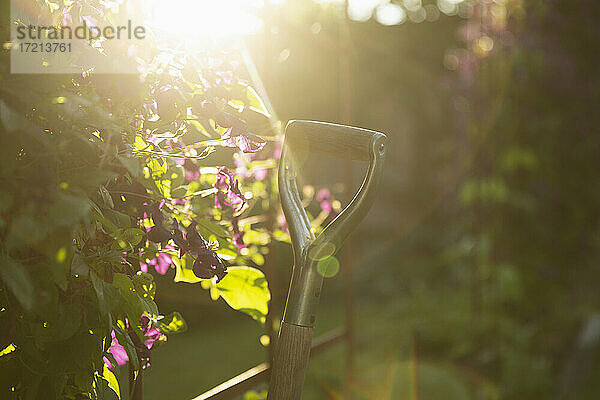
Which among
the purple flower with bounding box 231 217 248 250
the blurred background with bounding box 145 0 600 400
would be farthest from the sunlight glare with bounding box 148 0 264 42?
the blurred background with bounding box 145 0 600 400

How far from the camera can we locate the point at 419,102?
331 inches

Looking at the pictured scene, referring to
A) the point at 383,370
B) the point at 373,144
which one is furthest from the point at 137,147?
the point at 383,370

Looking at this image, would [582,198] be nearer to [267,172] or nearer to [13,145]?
[267,172]

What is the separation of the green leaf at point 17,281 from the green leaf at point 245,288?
0.56 meters

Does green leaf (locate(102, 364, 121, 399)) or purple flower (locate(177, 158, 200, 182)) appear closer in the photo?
green leaf (locate(102, 364, 121, 399))

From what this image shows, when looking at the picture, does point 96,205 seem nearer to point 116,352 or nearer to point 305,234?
point 116,352

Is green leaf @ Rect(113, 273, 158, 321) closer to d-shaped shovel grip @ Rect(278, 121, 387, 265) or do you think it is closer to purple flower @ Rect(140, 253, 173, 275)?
purple flower @ Rect(140, 253, 173, 275)

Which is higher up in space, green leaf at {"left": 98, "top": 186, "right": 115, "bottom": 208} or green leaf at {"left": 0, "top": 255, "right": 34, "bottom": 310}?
green leaf at {"left": 98, "top": 186, "right": 115, "bottom": 208}

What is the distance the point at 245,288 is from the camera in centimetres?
123

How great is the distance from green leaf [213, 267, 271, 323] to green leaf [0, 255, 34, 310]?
560 mm

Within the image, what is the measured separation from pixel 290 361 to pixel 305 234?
222mm

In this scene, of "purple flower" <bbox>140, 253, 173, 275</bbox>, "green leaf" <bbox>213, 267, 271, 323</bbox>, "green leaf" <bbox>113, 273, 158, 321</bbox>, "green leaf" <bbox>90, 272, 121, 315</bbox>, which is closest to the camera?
"green leaf" <bbox>90, 272, 121, 315</bbox>

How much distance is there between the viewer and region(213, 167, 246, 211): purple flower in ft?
3.56

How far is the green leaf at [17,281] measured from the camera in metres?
0.66
